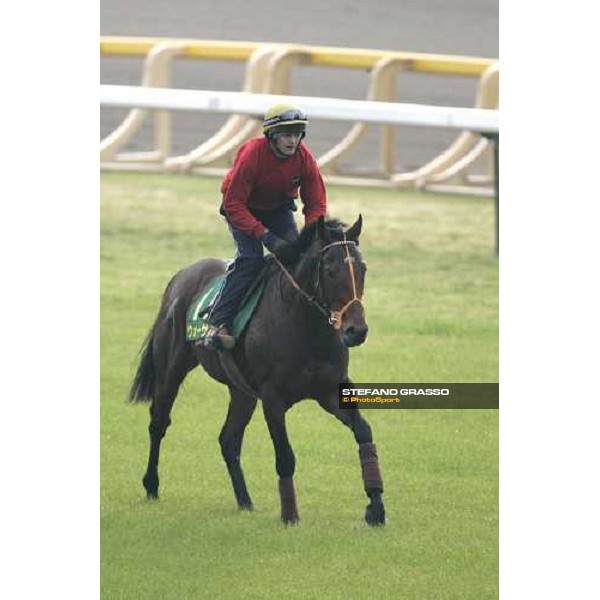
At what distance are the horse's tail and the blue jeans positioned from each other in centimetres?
98

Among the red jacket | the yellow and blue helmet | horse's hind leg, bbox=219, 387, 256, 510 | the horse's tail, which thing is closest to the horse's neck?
the red jacket

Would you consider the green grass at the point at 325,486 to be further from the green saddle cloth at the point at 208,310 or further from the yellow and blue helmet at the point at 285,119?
the yellow and blue helmet at the point at 285,119

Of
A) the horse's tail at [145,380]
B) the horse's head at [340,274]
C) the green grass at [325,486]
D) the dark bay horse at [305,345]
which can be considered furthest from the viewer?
the horse's tail at [145,380]

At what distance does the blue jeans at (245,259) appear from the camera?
30.3 feet

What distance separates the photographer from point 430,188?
16438 millimetres

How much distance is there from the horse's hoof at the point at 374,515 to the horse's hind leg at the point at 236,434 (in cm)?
80

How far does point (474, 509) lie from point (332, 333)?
1.44 m

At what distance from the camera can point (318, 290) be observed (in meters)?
8.91

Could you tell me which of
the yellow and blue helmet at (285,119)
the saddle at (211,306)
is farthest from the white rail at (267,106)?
the yellow and blue helmet at (285,119)

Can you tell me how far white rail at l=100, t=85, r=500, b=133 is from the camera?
12.8 metres

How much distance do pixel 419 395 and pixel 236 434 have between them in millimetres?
1032

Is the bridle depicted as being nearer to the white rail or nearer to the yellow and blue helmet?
the yellow and blue helmet
